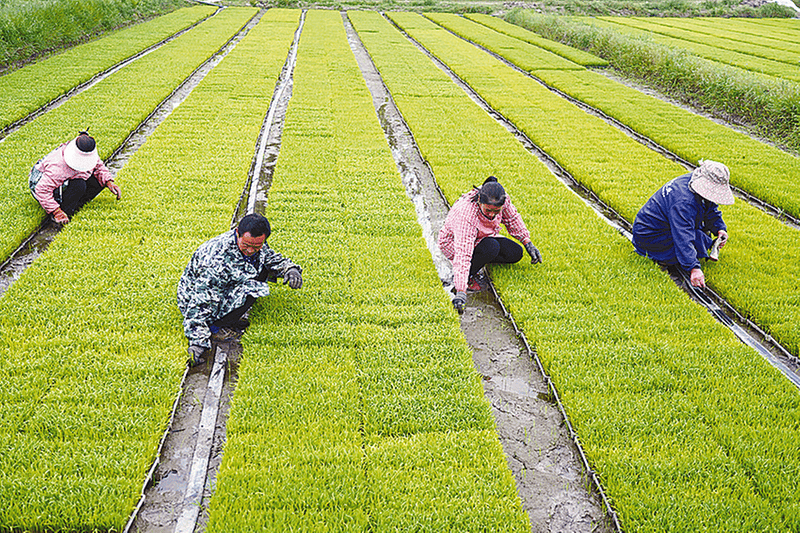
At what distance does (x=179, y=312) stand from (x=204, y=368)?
73cm

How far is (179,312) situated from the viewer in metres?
4.73

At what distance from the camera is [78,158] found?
6.01 metres

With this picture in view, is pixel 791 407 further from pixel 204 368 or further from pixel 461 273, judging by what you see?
pixel 204 368

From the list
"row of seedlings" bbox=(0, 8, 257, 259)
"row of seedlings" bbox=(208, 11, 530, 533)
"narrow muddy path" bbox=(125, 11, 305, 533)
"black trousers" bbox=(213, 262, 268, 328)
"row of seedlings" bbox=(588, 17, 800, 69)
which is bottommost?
"narrow muddy path" bbox=(125, 11, 305, 533)

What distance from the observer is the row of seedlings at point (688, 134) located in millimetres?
8180

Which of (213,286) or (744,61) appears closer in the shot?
(213,286)

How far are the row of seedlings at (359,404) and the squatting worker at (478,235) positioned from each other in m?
0.35

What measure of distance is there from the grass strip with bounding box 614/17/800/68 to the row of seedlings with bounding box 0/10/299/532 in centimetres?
2144

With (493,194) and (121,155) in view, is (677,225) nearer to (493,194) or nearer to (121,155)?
(493,194)

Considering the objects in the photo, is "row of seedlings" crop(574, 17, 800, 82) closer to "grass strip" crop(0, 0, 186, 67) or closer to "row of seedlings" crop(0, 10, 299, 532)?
"row of seedlings" crop(0, 10, 299, 532)

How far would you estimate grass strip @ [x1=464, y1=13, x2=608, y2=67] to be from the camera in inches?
738

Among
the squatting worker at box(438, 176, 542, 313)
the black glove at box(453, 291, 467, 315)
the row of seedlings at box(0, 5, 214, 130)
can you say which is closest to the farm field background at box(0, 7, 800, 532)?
the black glove at box(453, 291, 467, 315)

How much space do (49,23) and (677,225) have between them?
19.1m

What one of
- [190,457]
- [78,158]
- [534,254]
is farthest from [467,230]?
[78,158]
